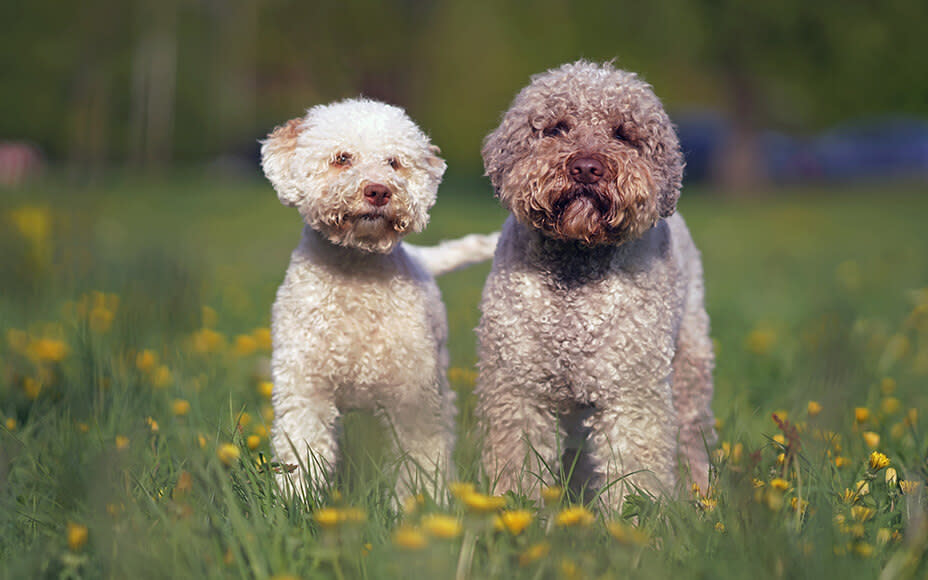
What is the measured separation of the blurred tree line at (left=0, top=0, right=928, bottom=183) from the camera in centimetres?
2073

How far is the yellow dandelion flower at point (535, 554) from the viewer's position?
2.25 m

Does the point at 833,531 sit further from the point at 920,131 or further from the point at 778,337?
the point at 920,131

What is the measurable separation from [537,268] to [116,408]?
1.86 metres

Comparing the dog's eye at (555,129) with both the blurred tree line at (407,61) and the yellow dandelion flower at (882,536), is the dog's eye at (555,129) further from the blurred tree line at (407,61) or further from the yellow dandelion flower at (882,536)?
the blurred tree line at (407,61)

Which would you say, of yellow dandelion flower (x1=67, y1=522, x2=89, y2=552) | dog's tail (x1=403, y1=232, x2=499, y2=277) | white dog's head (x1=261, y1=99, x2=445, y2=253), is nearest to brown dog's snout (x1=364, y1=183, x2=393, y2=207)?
white dog's head (x1=261, y1=99, x2=445, y2=253)

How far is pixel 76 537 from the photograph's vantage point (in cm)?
244

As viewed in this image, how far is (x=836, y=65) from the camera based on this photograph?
20578 millimetres

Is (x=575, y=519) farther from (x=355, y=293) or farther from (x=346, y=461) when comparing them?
(x=355, y=293)

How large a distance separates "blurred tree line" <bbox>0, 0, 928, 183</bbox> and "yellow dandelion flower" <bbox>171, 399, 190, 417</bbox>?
13.1 meters

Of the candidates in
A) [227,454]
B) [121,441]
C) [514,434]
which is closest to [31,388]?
[121,441]

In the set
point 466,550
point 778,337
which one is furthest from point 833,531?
point 778,337

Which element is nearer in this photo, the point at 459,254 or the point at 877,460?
the point at 877,460

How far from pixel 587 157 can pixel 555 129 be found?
284mm

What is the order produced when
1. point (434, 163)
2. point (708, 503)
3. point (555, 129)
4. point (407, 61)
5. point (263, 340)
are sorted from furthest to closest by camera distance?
1. point (407, 61)
2. point (263, 340)
3. point (434, 163)
4. point (555, 129)
5. point (708, 503)
